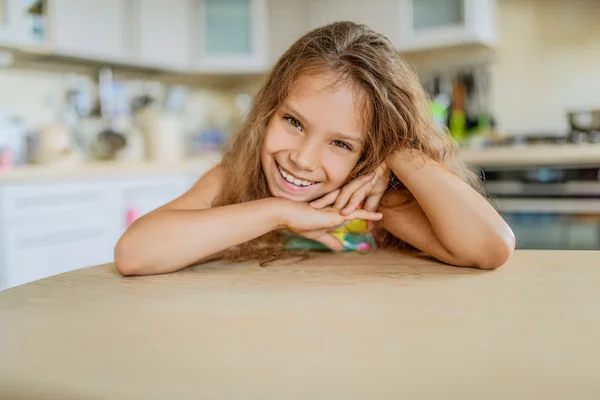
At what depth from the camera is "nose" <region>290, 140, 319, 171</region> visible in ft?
3.08

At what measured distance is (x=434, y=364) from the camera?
0.34 meters

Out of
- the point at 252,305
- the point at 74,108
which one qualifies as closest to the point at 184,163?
the point at 74,108

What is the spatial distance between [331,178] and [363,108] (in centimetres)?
13

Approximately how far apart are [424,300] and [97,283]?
369mm

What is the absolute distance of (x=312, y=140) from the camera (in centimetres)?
94

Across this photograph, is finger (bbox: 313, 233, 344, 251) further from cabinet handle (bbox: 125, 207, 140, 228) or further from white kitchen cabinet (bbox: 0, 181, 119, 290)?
cabinet handle (bbox: 125, 207, 140, 228)

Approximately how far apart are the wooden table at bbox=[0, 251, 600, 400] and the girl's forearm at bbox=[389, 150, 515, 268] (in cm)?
6

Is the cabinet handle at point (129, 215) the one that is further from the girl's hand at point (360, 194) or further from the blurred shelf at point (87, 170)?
the girl's hand at point (360, 194)

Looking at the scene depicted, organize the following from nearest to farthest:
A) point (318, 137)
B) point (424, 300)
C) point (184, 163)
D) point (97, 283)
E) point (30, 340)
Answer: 1. point (30, 340)
2. point (424, 300)
3. point (97, 283)
4. point (318, 137)
5. point (184, 163)

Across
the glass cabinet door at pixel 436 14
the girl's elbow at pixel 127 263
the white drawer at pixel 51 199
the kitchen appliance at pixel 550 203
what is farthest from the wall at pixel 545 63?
the girl's elbow at pixel 127 263

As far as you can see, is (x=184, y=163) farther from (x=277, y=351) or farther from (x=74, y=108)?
(x=277, y=351)

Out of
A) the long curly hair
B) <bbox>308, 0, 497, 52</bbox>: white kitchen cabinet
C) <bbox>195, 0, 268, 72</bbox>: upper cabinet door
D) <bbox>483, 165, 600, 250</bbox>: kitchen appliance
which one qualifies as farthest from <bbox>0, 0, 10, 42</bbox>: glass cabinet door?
<bbox>483, 165, 600, 250</bbox>: kitchen appliance

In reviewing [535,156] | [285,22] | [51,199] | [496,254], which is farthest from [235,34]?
[496,254]

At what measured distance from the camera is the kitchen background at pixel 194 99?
7.40ft
